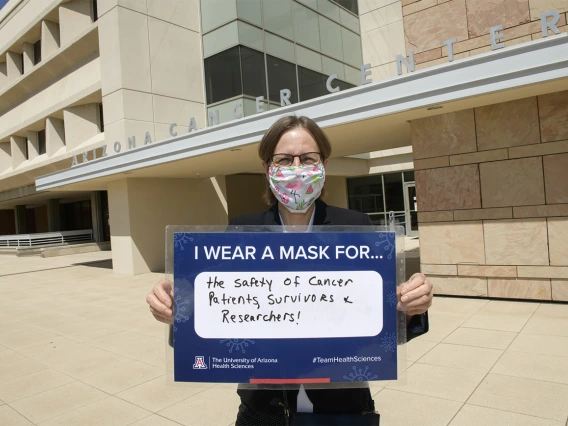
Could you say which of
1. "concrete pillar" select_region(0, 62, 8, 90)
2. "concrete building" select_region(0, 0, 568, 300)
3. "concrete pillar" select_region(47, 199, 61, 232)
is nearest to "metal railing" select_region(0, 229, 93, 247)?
"concrete building" select_region(0, 0, 568, 300)

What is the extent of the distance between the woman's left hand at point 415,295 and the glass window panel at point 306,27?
16.7m

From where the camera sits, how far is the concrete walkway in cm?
372

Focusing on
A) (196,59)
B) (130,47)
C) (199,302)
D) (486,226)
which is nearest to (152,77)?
(130,47)

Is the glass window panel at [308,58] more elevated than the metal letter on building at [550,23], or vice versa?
the glass window panel at [308,58]

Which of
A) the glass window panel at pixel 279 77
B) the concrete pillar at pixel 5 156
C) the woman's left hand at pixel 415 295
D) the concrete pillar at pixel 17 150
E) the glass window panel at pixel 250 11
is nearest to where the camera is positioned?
the woman's left hand at pixel 415 295

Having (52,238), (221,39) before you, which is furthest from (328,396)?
(52,238)

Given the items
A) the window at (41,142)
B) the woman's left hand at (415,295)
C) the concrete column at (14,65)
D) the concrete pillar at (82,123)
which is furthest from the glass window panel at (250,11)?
the concrete column at (14,65)

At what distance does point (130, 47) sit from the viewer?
13977 mm

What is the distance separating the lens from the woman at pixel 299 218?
68.8 inches

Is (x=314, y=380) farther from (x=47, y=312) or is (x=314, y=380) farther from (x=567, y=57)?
(x=47, y=312)

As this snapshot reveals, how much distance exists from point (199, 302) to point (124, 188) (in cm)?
1295

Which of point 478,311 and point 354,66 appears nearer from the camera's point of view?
point 478,311

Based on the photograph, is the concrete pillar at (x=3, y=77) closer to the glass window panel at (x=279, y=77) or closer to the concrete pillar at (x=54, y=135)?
the concrete pillar at (x=54, y=135)

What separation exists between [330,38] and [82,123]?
1140 centimetres
